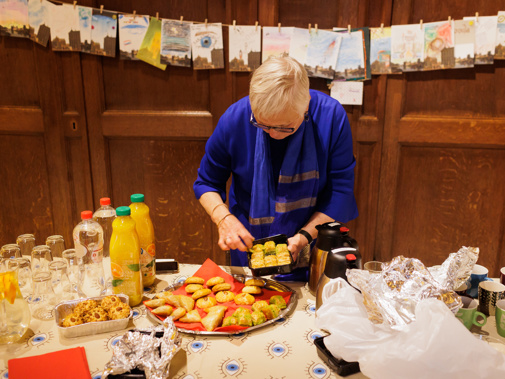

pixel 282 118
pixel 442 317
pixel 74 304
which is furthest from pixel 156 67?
pixel 442 317

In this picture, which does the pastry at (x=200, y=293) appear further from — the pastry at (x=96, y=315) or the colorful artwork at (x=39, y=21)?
the colorful artwork at (x=39, y=21)

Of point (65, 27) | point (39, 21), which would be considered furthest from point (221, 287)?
point (39, 21)

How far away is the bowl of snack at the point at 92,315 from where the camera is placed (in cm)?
115

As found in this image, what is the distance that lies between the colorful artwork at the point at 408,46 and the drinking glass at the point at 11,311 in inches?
85.5

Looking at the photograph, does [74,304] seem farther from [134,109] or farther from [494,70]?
[494,70]

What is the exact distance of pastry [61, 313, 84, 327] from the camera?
1149 mm

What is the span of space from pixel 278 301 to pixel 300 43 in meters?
1.68

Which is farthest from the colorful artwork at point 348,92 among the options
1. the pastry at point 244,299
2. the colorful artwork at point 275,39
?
the pastry at point 244,299

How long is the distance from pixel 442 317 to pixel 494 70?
79.7 inches

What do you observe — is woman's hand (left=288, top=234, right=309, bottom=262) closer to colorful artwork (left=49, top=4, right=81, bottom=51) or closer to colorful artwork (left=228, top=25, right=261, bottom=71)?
colorful artwork (left=228, top=25, right=261, bottom=71)

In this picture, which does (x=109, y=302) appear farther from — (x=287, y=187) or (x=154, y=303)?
(x=287, y=187)

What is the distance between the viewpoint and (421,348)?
88 cm

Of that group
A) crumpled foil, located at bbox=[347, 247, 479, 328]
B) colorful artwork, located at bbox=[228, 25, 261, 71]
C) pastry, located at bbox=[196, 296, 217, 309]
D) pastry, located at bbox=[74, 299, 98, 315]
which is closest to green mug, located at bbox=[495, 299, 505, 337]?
crumpled foil, located at bbox=[347, 247, 479, 328]

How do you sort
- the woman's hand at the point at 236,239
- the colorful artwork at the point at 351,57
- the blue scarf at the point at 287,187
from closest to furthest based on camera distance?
the woman's hand at the point at 236,239 < the blue scarf at the point at 287,187 < the colorful artwork at the point at 351,57
